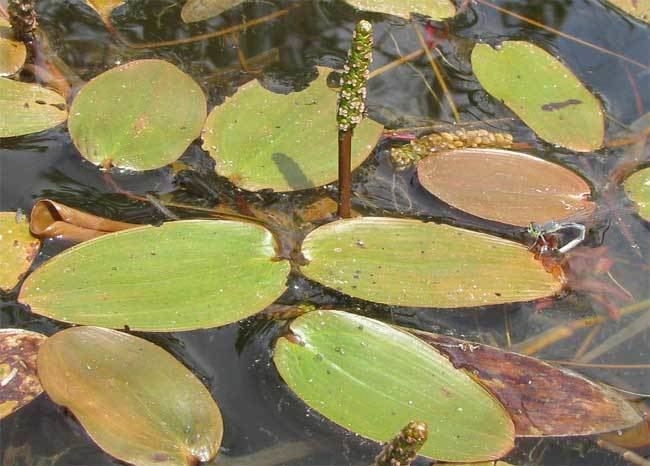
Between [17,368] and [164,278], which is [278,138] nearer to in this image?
[164,278]

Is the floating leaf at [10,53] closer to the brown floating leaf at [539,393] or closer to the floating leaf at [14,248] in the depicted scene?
the floating leaf at [14,248]

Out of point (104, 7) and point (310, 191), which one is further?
point (104, 7)

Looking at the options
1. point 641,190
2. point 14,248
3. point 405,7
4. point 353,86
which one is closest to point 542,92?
point 641,190

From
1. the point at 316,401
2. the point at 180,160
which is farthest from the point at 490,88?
the point at 316,401

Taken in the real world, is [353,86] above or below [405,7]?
above

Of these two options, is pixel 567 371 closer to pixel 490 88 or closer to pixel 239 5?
pixel 490 88

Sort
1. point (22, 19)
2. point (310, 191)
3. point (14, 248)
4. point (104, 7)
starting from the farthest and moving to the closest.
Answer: point (104, 7)
point (22, 19)
point (310, 191)
point (14, 248)
